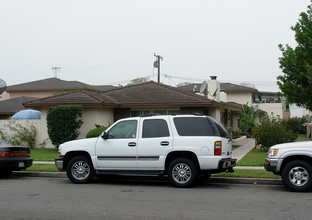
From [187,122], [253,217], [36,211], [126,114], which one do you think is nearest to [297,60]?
[126,114]

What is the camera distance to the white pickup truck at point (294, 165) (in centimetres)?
934

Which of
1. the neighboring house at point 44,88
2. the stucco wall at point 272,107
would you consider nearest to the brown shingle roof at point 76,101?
the neighboring house at point 44,88

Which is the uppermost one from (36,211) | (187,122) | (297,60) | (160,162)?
(297,60)

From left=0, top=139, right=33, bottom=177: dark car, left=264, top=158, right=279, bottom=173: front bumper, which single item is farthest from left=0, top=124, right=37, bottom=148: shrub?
left=264, top=158, right=279, bottom=173: front bumper

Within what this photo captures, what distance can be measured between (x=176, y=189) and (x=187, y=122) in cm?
179

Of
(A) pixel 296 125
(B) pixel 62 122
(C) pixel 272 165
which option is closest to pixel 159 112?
(B) pixel 62 122

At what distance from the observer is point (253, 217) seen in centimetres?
686

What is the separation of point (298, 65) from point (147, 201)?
1719 centimetres

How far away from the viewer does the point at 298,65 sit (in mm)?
22625

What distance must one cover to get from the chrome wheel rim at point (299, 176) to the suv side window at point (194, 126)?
211 centimetres

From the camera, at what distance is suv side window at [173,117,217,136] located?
10.2 m

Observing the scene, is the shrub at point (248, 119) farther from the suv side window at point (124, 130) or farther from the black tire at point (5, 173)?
the black tire at point (5, 173)

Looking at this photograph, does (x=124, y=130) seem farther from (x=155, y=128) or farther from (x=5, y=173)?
(x=5, y=173)

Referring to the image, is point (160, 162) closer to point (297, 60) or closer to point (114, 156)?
point (114, 156)
